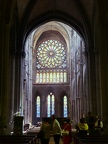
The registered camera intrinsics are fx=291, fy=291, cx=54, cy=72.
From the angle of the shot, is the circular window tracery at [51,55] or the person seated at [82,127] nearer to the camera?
the person seated at [82,127]

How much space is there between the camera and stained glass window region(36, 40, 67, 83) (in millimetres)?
46812

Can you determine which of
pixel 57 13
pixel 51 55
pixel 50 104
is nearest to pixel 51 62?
pixel 51 55

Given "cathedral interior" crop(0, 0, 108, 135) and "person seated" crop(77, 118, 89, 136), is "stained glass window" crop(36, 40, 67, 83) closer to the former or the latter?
"cathedral interior" crop(0, 0, 108, 135)

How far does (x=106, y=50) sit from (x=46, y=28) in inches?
1094

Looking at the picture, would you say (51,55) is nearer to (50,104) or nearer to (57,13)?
(50,104)

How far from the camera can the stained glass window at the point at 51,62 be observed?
154 feet

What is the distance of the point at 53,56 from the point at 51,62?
117cm

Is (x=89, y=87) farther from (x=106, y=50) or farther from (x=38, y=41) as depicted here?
(x=38, y=41)

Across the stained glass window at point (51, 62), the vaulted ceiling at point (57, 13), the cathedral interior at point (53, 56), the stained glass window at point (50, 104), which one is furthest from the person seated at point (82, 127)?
the stained glass window at point (51, 62)

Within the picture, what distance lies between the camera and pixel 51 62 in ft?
156

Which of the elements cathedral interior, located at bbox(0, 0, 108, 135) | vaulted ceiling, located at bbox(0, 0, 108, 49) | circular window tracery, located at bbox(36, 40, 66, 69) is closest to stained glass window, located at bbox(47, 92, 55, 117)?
cathedral interior, located at bbox(0, 0, 108, 135)

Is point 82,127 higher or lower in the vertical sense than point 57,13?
lower

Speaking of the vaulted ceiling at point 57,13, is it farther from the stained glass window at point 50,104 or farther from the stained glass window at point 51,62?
the stained glass window at point 50,104

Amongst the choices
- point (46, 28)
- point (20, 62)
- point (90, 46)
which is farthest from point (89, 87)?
point (46, 28)
